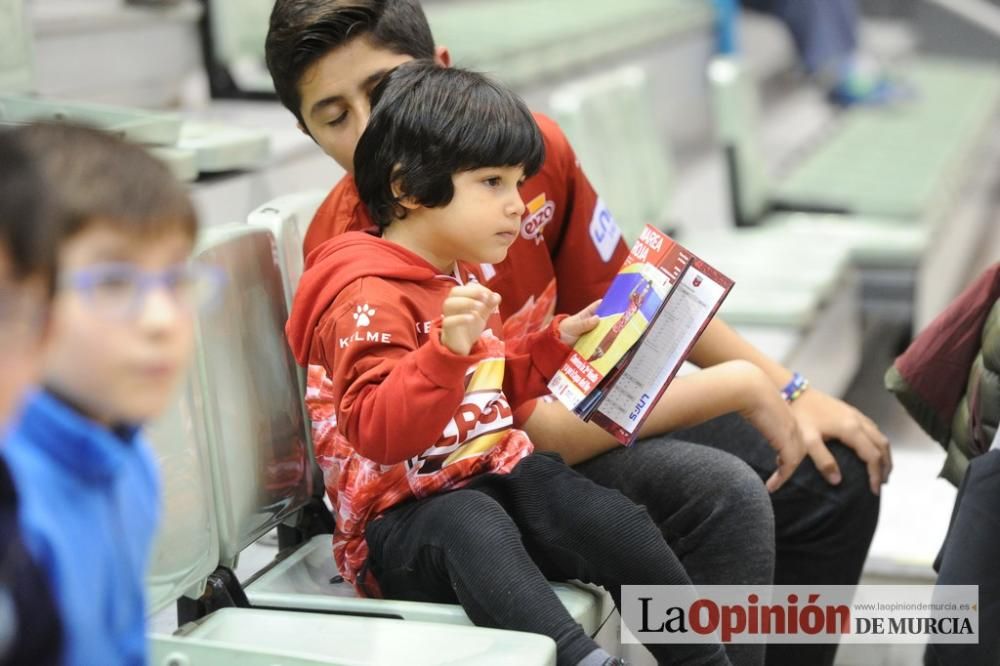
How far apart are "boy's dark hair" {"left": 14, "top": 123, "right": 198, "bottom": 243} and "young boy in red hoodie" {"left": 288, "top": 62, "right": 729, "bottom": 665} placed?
1.64 ft

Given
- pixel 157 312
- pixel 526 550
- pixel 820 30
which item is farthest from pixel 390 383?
pixel 820 30

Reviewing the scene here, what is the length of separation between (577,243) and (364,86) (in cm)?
38

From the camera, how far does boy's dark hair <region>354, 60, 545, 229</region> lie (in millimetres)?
1442

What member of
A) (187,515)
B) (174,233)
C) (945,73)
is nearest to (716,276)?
(187,515)

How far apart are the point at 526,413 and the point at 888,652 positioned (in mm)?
931

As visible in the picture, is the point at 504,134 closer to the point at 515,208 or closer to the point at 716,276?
the point at 515,208

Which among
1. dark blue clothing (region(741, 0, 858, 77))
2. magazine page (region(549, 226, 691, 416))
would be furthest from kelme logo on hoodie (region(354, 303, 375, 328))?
dark blue clothing (region(741, 0, 858, 77))

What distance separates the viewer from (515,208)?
4.78 feet

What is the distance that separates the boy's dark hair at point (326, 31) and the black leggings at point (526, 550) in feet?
1.79

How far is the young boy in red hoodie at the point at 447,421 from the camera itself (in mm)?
1335

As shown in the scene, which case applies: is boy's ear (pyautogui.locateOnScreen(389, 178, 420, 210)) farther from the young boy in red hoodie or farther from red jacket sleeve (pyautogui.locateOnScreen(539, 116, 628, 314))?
red jacket sleeve (pyautogui.locateOnScreen(539, 116, 628, 314))

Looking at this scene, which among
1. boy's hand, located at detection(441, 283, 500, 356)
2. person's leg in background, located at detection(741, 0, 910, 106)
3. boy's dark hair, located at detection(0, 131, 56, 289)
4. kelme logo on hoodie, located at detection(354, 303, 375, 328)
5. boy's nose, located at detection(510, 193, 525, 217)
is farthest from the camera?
person's leg in background, located at detection(741, 0, 910, 106)

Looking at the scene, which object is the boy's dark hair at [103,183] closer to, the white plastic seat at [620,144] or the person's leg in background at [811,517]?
the person's leg in background at [811,517]

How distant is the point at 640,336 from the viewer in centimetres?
151
